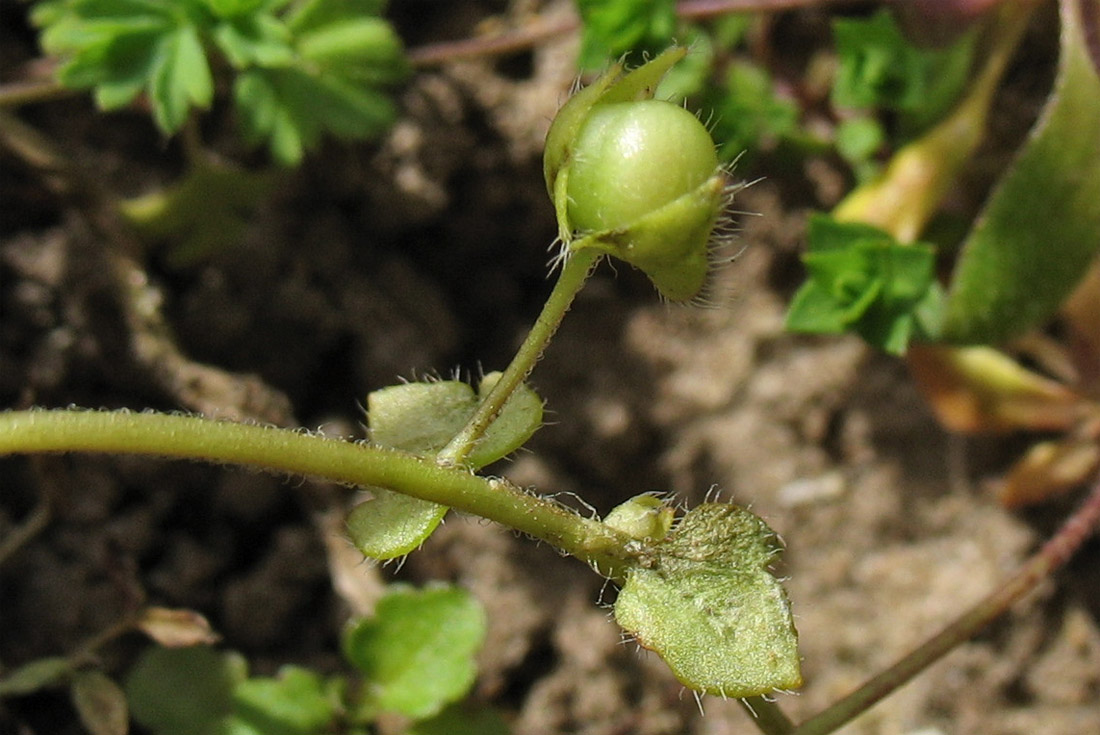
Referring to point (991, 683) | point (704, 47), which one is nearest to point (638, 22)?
point (704, 47)

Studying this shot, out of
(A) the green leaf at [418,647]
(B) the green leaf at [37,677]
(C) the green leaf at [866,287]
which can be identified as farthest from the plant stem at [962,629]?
(B) the green leaf at [37,677]

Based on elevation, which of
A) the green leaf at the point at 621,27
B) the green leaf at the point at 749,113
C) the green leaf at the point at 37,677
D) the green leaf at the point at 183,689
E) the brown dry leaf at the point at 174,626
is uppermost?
the green leaf at the point at 621,27

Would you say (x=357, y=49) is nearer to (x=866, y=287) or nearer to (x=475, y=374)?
(x=475, y=374)

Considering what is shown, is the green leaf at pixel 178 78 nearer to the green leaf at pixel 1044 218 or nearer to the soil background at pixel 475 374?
the soil background at pixel 475 374

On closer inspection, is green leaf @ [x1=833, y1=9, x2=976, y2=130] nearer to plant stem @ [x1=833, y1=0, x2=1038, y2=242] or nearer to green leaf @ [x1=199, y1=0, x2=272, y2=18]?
plant stem @ [x1=833, y1=0, x2=1038, y2=242]

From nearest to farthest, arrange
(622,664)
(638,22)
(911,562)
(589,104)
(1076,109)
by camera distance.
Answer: (589,104) → (1076,109) → (638,22) → (622,664) → (911,562)

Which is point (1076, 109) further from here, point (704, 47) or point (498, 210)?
point (498, 210)
